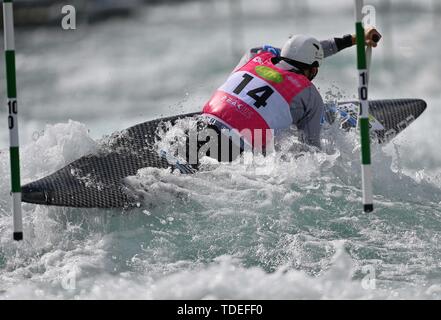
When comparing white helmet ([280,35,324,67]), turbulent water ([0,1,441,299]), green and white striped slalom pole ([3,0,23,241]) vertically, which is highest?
white helmet ([280,35,324,67])

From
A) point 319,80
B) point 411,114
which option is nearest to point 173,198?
point 411,114

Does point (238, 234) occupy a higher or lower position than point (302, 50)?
lower

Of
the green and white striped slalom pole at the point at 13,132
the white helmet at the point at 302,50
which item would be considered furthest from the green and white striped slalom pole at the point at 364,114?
the green and white striped slalom pole at the point at 13,132

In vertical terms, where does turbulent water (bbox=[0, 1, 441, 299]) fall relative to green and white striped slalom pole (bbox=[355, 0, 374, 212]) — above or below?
below

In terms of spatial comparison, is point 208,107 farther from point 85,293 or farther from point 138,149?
point 85,293

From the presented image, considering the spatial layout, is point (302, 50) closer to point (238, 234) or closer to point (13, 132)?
point (238, 234)

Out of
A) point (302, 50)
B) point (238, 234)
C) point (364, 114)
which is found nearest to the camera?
point (364, 114)

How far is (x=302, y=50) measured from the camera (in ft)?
24.1

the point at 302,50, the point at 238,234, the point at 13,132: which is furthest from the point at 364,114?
the point at 13,132

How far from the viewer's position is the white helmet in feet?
24.1

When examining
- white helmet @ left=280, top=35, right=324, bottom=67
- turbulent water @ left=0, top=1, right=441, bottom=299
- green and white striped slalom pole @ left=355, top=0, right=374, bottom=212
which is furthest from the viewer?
white helmet @ left=280, top=35, right=324, bottom=67

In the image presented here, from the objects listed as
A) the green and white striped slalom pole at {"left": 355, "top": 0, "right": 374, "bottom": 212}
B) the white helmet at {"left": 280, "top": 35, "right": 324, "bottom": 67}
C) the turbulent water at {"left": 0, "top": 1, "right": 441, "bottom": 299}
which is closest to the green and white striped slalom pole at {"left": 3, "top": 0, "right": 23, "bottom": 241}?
the turbulent water at {"left": 0, "top": 1, "right": 441, "bottom": 299}

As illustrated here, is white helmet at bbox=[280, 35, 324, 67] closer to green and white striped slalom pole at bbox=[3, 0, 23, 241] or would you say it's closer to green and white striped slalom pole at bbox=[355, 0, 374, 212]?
green and white striped slalom pole at bbox=[355, 0, 374, 212]

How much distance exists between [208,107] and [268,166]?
2.25ft
